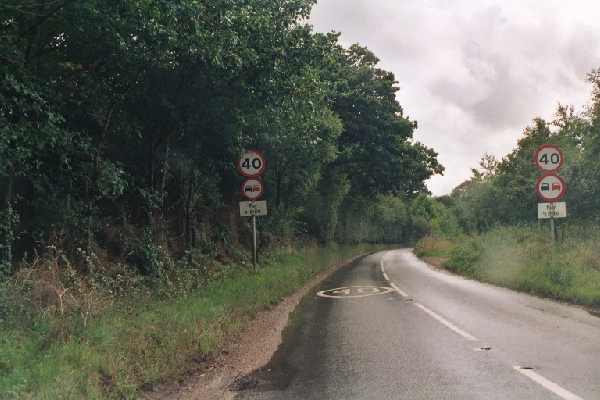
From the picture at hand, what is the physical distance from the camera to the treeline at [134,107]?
26.9ft

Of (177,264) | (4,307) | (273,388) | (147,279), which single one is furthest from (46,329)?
(177,264)

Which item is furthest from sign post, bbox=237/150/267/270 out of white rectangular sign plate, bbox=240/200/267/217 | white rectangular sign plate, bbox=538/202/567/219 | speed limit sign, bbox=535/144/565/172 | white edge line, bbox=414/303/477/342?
speed limit sign, bbox=535/144/565/172

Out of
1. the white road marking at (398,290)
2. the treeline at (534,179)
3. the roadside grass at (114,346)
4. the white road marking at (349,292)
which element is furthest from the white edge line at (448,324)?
the treeline at (534,179)

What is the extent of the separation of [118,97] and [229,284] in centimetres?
515

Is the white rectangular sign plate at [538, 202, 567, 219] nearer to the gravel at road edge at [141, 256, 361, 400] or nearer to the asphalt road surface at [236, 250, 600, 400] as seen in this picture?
the asphalt road surface at [236, 250, 600, 400]

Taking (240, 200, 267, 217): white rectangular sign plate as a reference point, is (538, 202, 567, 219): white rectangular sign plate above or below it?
below

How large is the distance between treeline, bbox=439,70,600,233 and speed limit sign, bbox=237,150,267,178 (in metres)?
13.6

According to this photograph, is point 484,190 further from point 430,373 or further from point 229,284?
point 430,373

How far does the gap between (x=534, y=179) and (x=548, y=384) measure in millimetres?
28302

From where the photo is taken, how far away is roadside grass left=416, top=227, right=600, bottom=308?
12.6 metres

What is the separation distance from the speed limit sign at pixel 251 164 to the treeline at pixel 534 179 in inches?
534

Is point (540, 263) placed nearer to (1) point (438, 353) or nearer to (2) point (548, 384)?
(1) point (438, 353)

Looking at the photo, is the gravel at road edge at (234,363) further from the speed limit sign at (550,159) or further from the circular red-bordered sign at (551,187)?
the speed limit sign at (550,159)

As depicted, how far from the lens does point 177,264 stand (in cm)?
1401
